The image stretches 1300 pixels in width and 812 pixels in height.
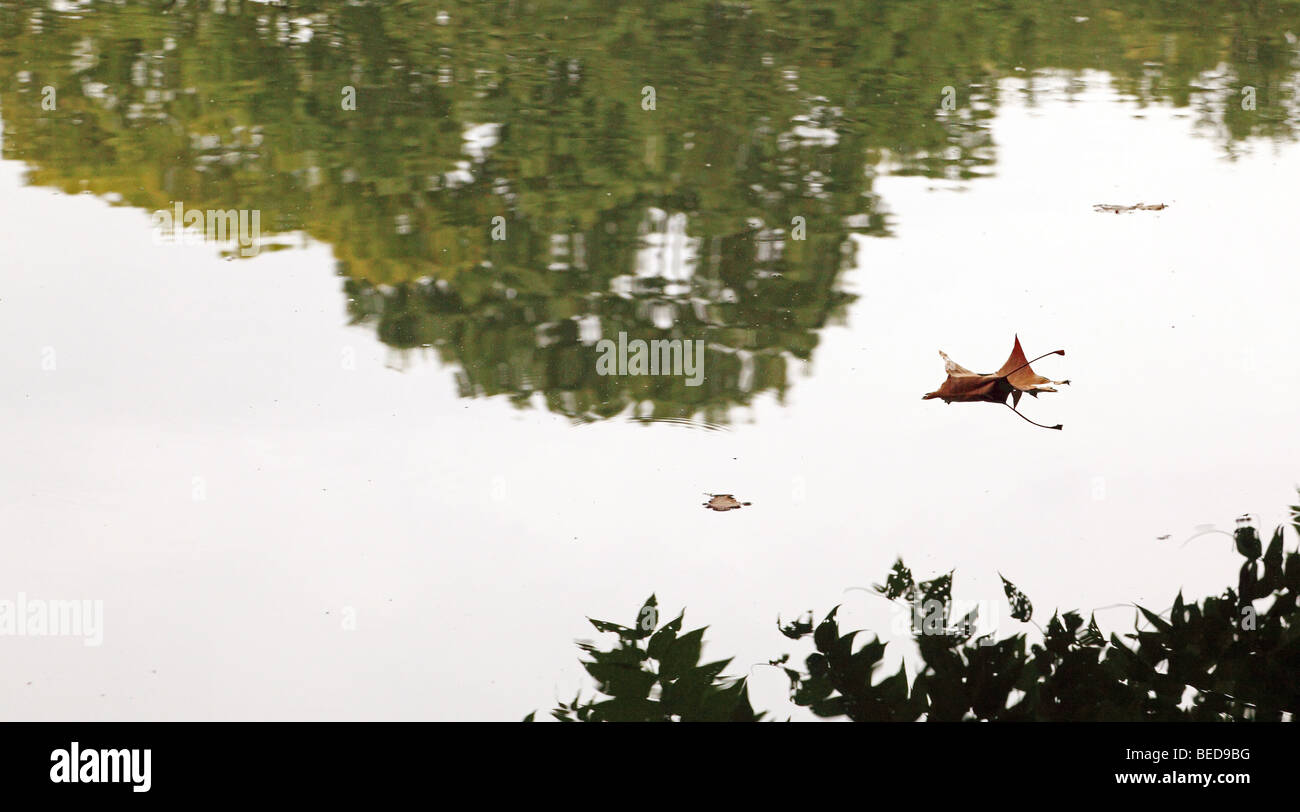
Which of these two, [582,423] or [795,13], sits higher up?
[795,13]

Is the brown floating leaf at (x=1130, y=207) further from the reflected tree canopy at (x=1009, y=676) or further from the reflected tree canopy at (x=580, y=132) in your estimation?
the reflected tree canopy at (x=1009, y=676)

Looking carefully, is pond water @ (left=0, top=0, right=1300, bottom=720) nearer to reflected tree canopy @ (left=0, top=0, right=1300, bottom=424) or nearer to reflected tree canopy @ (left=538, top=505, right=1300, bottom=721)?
reflected tree canopy @ (left=0, top=0, right=1300, bottom=424)

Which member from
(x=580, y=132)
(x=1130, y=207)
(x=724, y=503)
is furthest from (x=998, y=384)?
(x=580, y=132)

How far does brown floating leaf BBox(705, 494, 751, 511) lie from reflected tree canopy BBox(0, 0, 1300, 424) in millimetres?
576

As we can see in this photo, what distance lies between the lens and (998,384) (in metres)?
4.30

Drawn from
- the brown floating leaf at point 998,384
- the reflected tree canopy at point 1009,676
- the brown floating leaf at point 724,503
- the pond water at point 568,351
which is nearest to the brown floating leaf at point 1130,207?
the pond water at point 568,351

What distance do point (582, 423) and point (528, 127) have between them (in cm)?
321

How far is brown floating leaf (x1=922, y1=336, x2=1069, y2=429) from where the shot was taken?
14.0 feet

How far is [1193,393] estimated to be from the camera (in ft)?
14.2

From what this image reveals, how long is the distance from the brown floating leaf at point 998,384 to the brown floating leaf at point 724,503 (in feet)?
3.20

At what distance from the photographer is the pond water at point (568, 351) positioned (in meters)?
3.22

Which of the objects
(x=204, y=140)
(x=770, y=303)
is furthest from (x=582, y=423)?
(x=204, y=140)

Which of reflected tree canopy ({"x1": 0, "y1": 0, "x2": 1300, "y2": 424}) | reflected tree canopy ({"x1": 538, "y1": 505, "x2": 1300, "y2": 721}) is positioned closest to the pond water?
reflected tree canopy ({"x1": 0, "y1": 0, "x2": 1300, "y2": 424})
